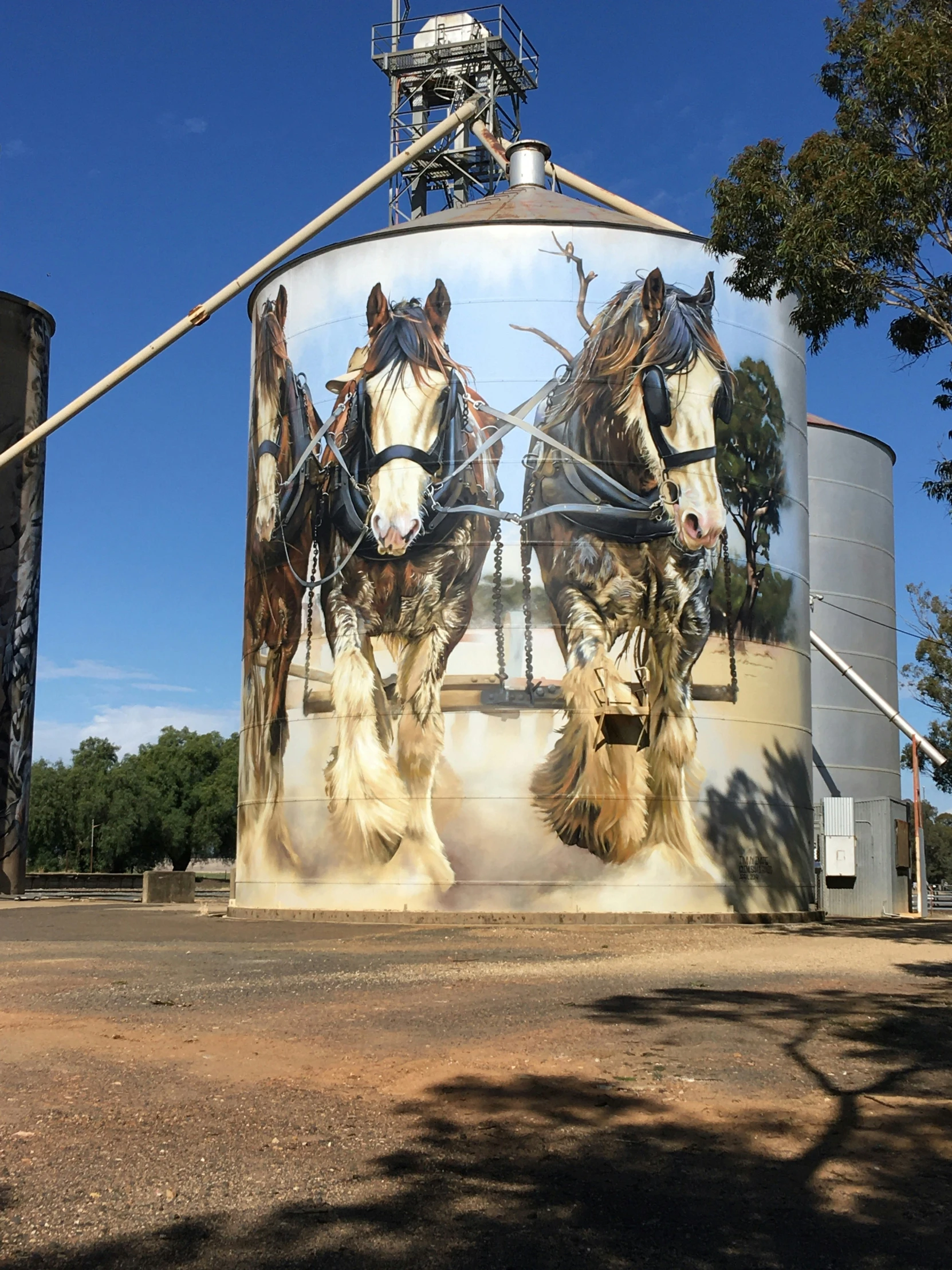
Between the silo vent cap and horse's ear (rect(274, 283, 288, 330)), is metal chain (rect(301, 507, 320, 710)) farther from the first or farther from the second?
the silo vent cap

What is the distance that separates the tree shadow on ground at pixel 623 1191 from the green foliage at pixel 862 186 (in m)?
11.1

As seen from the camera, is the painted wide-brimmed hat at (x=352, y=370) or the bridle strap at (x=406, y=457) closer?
the bridle strap at (x=406, y=457)

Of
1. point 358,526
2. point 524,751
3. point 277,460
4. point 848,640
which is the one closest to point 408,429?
point 358,526

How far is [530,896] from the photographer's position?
985 inches

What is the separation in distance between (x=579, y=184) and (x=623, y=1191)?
32196 mm

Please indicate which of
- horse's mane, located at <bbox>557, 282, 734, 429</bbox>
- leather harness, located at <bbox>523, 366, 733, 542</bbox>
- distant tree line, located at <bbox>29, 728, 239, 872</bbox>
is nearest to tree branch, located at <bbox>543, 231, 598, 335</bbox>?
horse's mane, located at <bbox>557, 282, 734, 429</bbox>

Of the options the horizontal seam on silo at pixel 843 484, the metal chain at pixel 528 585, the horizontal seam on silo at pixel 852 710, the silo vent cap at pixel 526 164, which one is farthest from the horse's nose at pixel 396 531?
the horizontal seam on silo at pixel 843 484

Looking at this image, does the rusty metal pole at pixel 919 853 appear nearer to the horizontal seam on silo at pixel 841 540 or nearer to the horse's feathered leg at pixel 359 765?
the horizontal seam on silo at pixel 841 540

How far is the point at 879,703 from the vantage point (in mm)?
37969

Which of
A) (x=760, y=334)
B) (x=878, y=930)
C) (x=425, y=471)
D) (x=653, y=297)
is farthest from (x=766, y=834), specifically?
(x=653, y=297)

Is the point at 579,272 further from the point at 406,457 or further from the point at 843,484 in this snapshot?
the point at 843,484

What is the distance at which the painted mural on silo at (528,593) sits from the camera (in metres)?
25.7

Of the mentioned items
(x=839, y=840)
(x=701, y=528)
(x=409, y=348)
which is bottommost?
(x=839, y=840)

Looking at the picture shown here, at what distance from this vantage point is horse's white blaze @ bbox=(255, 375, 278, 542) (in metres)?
30.0
